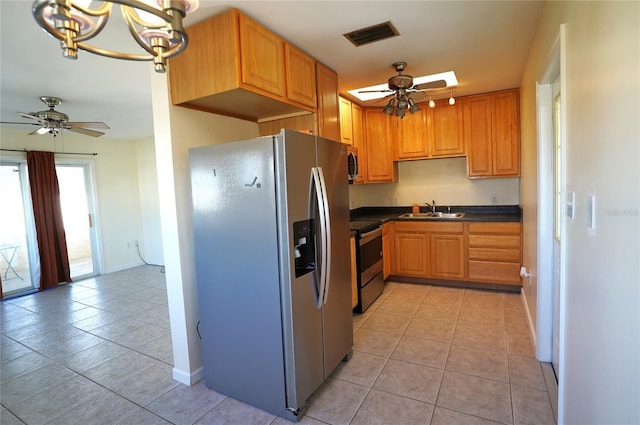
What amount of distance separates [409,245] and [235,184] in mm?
2962

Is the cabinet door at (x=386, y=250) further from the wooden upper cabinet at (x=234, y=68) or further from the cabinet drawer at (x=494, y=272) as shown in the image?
the wooden upper cabinet at (x=234, y=68)

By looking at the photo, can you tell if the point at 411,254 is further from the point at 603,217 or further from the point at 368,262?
the point at 603,217

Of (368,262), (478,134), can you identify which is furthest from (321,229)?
(478,134)

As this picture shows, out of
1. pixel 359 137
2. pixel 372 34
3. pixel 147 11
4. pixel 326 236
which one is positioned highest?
pixel 372 34

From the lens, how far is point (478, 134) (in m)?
4.12

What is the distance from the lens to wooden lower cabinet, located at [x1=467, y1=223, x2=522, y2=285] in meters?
3.76

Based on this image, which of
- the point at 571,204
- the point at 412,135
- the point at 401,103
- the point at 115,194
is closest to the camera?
the point at 571,204

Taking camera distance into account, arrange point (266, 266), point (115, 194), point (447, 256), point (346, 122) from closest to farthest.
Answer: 1. point (266, 266)
2. point (346, 122)
3. point (447, 256)
4. point (115, 194)

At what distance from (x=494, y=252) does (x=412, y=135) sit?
1.83 metres

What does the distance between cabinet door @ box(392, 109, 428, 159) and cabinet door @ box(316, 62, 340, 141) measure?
1.67 m

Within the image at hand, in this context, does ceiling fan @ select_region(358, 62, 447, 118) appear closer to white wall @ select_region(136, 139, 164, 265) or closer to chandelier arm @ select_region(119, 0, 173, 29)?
chandelier arm @ select_region(119, 0, 173, 29)

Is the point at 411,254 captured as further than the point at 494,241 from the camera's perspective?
Yes

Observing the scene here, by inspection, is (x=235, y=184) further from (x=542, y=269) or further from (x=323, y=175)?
(x=542, y=269)

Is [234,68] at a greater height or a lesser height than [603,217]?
greater
